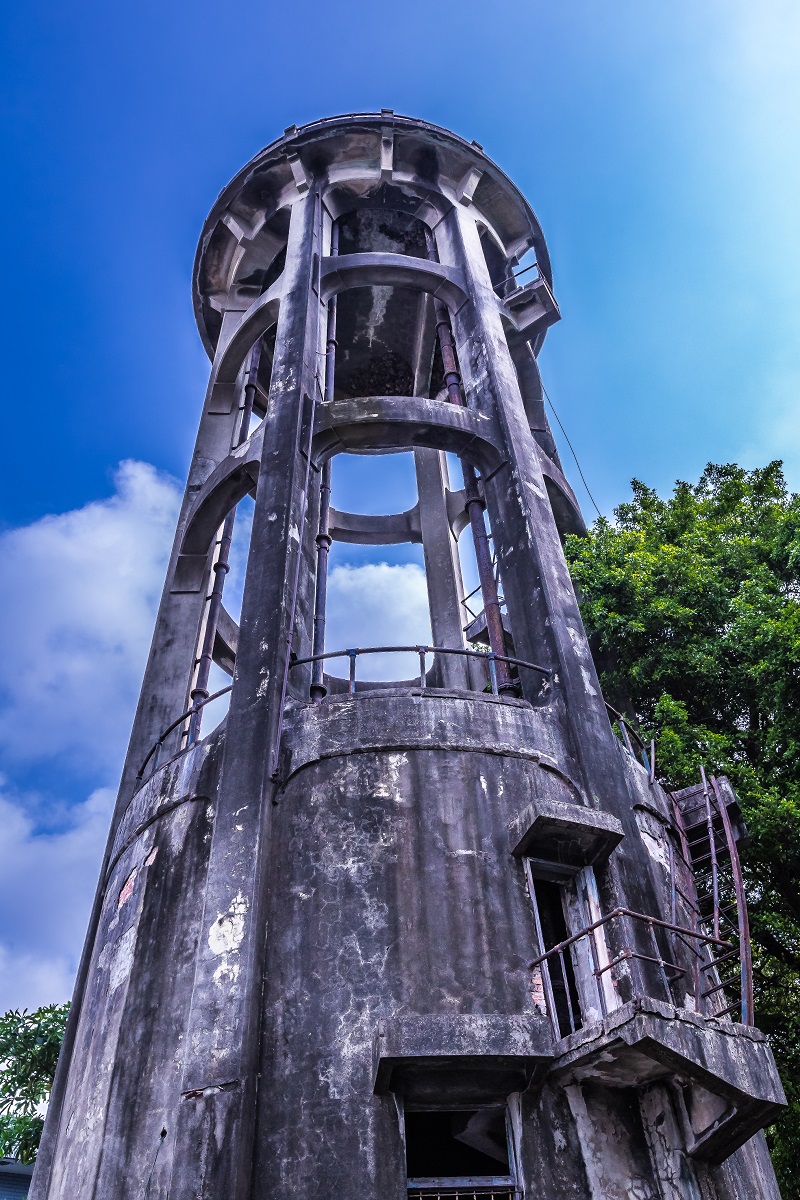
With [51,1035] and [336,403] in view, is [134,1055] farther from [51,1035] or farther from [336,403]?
[51,1035]

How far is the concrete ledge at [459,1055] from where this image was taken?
26.3 ft

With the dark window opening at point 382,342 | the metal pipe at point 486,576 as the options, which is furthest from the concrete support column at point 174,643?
the metal pipe at point 486,576

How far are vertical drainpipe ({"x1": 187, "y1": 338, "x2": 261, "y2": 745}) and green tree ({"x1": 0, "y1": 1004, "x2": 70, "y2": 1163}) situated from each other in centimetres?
995

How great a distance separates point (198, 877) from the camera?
32.6 feet

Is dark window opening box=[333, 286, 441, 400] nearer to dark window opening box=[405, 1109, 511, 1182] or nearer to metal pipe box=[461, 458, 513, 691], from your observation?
metal pipe box=[461, 458, 513, 691]

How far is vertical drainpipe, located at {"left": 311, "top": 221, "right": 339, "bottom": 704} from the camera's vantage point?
43.0ft

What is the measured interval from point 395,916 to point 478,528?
7223 millimetres

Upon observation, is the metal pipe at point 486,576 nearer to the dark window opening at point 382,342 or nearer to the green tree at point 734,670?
the green tree at point 734,670

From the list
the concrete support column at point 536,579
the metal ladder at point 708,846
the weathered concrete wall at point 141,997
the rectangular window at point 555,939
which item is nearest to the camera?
the weathered concrete wall at point 141,997

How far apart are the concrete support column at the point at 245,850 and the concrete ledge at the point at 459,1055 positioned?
3.98 feet

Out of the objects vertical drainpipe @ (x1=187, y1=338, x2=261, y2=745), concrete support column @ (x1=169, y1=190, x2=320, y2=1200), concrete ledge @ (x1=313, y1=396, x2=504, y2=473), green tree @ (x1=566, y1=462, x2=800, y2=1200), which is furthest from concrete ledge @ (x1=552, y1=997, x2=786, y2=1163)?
concrete ledge @ (x1=313, y1=396, x2=504, y2=473)

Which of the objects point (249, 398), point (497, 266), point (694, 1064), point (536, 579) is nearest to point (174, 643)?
point (249, 398)

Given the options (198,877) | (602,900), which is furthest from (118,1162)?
(602,900)

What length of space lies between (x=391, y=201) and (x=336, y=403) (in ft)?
23.3
